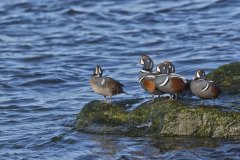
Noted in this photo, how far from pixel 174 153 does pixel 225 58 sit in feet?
31.4

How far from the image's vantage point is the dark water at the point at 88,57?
40.6ft

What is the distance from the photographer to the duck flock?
12109 mm

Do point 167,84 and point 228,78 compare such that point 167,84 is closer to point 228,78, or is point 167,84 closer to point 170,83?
point 170,83

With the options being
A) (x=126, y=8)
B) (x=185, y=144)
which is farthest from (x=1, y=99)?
(x=126, y=8)

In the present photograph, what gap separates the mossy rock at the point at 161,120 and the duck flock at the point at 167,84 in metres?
0.21

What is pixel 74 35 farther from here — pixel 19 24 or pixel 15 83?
pixel 15 83

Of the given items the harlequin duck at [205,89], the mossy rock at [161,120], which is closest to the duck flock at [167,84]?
the harlequin duck at [205,89]

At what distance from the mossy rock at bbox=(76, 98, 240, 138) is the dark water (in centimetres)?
18

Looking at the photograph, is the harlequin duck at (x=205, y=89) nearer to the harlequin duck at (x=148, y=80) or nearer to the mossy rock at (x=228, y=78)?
the harlequin duck at (x=148, y=80)

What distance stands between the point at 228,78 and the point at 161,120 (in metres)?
2.23

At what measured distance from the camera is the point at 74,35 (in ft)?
85.6

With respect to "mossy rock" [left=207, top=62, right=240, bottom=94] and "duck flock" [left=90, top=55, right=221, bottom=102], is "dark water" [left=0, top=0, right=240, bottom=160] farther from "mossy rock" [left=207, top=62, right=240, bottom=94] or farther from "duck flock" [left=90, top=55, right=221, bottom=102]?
"duck flock" [left=90, top=55, right=221, bottom=102]

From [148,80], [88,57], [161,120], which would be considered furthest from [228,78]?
[88,57]

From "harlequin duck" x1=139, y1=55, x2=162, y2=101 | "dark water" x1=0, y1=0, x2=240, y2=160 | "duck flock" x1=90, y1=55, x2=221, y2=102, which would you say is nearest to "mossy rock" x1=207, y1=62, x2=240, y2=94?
"dark water" x1=0, y1=0, x2=240, y2=160
